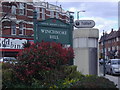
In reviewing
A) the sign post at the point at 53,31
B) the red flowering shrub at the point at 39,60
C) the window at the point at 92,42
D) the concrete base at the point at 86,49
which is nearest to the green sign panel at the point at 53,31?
the sign post at the point at 53,31

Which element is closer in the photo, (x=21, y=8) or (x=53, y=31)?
(x=53, y=31)

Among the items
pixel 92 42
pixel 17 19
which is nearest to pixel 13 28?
pixel 17 19

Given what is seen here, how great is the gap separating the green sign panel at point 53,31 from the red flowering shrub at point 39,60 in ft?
3.56

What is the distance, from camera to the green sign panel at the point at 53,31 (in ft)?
26.7

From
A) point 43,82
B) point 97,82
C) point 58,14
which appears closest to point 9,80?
point 43,82

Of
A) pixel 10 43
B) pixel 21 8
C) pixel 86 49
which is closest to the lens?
pixel 86 49

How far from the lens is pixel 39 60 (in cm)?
655

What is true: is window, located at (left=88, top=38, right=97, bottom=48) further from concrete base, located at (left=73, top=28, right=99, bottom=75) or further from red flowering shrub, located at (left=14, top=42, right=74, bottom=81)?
red flowering shrub, located at (left=14, top=42, right=74, bottom=81)

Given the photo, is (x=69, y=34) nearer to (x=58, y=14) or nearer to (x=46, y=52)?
(x=46, y=52)

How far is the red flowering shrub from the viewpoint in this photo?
6.47 metres

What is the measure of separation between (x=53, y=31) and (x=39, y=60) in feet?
6.74

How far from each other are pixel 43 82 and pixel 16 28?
30414mm

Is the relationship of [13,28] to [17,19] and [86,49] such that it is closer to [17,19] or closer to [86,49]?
[17,19]

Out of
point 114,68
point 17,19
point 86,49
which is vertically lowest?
point 114,68
